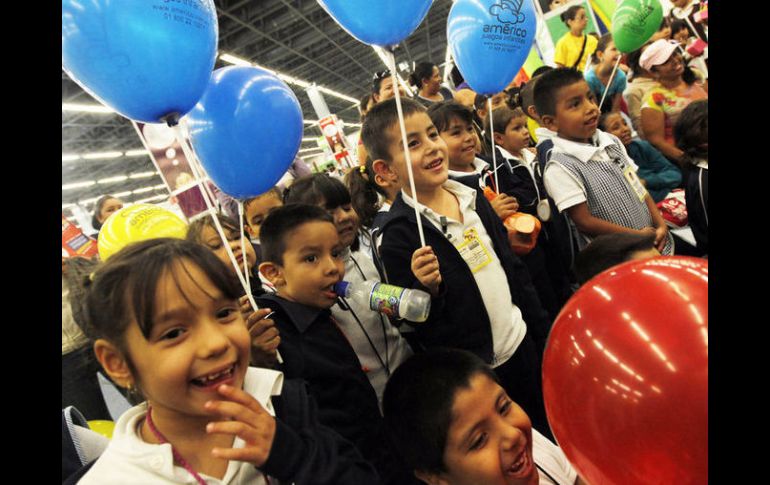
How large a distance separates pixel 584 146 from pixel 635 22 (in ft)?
5.75

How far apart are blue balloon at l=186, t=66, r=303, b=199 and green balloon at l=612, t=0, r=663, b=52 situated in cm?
278

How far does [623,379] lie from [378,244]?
3.58ft

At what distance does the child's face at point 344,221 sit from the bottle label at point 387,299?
0.56m

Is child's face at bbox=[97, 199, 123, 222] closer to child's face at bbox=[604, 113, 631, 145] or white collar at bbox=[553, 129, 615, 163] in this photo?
white collar at bbox=[553, 129, 615, 163]

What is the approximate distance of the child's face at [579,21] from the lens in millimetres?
4238

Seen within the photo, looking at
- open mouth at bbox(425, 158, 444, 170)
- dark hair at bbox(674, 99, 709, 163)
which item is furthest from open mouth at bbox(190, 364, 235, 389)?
dark hair at bbox(674, 99, 709, 163)

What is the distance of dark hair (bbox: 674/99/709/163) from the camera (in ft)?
6.94

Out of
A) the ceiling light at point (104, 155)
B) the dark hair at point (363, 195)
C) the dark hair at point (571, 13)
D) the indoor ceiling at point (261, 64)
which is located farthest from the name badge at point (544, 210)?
the ceiling light at point (104, 155)

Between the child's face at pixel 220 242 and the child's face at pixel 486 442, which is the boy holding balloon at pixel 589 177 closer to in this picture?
the child's face at pixel 486 442

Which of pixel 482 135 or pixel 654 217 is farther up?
pixel 482 135

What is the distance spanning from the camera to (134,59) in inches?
43.1
